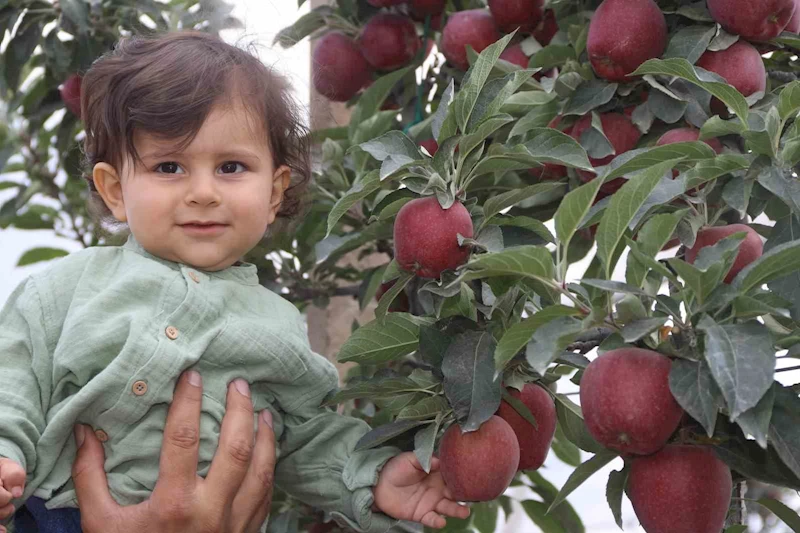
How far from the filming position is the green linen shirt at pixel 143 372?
46.9 inches

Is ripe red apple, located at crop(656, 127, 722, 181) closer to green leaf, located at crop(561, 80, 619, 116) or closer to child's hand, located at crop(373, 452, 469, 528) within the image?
green leaf, located at crop(561, 80, 619, 116)

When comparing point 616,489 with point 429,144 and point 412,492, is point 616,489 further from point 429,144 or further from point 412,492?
point 429,144

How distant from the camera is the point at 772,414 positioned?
0.98 meters

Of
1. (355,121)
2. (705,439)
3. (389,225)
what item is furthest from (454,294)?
(355,121)

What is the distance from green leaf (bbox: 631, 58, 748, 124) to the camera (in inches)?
43.8

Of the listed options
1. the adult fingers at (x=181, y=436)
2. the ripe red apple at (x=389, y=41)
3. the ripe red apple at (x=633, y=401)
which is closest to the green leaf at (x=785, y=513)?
the ripe red apple at (x=633, y=401)

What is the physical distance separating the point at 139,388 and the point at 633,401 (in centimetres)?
52

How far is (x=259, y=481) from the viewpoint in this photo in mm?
1312

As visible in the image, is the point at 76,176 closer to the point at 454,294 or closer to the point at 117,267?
the point at 117,267

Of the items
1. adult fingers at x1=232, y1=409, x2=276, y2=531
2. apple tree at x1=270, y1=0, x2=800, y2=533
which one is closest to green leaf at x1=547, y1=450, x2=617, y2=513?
apple tree at x1=270, y1=0, x2=800, y2=533

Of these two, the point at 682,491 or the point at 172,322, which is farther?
the point at 172,322

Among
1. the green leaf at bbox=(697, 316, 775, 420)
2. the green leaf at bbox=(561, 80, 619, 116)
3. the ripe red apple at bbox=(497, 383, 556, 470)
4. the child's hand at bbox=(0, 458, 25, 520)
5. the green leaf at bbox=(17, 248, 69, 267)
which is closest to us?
the green leaf at bbox=(697, 316, 775, 420)

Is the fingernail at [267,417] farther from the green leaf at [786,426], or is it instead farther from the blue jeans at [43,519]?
the green leaf at [786,426]

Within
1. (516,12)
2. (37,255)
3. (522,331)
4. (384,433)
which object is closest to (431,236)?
(522,331)
